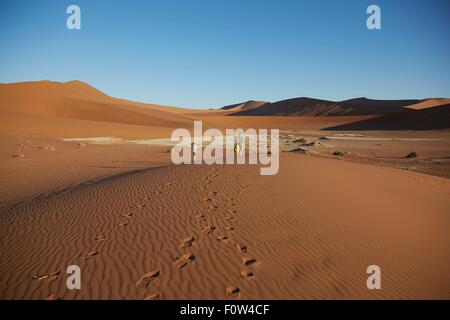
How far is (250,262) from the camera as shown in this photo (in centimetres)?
492

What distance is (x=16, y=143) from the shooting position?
21938 mm

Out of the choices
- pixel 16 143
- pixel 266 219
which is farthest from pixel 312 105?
pixel 266 219

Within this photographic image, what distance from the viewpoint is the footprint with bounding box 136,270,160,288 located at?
4273 mm

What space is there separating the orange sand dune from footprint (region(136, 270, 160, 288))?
0.08ft

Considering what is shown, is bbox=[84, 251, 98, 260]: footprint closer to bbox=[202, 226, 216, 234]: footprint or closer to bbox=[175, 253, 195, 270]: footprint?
bbox=[175, 253, 195, 270]: footprint

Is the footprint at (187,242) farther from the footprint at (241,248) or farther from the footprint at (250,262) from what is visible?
the footprint at (250,262)

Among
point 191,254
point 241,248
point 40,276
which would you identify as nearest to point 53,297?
point 40,276

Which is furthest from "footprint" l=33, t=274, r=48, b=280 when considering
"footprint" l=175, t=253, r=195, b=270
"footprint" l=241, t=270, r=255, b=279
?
"footprint" l=241, t=270, r=255, b=279

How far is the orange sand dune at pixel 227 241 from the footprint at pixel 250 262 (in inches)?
0.6

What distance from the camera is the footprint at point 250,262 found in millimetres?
4836

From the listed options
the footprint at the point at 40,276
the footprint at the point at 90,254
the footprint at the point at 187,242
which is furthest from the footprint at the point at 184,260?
the footprint at the point at 40,276

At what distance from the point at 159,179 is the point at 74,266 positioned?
562 centimetres

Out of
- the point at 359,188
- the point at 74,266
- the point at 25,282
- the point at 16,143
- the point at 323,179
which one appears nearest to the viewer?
the point at 25,282
